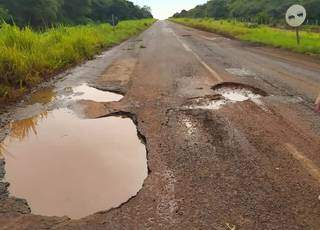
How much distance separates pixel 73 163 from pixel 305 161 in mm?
2479

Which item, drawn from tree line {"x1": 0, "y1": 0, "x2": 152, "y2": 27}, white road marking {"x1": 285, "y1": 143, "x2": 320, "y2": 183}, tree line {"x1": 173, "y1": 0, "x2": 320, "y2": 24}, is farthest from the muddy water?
tree line {"x1": 173, "y1": 0, "x2": 320, "y2": 24}

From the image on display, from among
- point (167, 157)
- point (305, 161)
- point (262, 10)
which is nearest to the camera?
point (305, 161)

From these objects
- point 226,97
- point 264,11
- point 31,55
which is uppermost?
point 31,55

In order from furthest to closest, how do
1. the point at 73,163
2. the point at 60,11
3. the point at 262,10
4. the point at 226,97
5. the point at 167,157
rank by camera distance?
the point at 262,10 < the point at 60,11 < the point at 226,97 < the point at 73,163 < the point at 167,157

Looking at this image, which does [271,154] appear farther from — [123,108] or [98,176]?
[123,108]

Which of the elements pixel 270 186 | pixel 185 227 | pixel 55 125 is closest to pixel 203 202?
pixel 185 227

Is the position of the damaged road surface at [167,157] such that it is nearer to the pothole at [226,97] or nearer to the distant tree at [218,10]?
the pothole at [226,97]

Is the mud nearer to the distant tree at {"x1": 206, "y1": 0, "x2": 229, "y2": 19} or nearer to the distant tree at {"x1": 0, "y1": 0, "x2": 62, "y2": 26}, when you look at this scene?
the distant tree at {"x1": 0, "y1": 0, "x2": 62, "y2": 26}

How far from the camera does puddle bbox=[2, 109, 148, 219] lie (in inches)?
134

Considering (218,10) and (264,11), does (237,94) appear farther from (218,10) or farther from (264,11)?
(218,10)

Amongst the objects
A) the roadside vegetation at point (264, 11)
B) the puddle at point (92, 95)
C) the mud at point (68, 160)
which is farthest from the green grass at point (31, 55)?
the roadside vegetation at point (264, 11)

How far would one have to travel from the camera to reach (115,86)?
793cm

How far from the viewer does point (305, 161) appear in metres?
3.86

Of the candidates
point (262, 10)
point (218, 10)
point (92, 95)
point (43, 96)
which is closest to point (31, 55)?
point (43, 96)
